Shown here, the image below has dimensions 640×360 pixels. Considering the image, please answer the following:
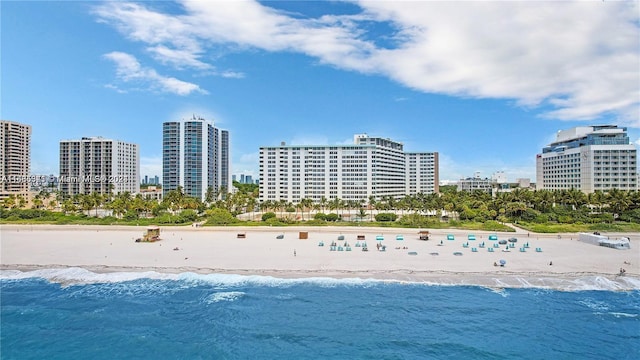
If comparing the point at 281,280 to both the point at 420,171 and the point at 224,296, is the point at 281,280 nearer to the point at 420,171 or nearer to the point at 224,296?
the point at 224,296

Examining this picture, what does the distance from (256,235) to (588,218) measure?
228ft

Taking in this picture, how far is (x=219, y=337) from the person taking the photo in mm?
28578

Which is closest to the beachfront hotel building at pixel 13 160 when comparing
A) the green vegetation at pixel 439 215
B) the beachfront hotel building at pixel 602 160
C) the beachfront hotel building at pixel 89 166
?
the beachfront hotel building at pixel 89 166

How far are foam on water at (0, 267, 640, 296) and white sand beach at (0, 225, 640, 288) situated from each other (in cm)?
36

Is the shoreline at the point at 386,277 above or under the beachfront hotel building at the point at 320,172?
under

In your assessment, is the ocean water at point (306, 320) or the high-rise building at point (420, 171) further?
the high-rise building at point (420, 171)

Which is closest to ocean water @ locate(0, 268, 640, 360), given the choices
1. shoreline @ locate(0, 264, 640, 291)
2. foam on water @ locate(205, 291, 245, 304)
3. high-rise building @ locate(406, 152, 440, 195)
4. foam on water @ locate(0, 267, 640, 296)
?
foam on water @ locate(205, 291, 245, 304)

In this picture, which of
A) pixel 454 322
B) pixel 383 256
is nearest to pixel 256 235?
pixel 383 256

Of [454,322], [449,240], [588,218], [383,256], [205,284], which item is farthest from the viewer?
[588,218]

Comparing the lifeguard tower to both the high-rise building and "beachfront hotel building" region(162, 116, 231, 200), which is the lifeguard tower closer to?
"beachfront hotel building" region(162, 116, 231, 200)

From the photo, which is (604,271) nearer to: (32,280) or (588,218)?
(588,218)

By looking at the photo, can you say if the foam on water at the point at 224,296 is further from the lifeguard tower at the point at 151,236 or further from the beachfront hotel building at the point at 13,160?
the beachfront hotel building at the point at 13,160

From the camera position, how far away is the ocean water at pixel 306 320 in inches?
1053

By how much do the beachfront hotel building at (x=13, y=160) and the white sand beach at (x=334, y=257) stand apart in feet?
230
